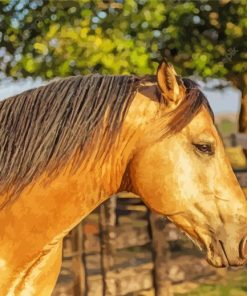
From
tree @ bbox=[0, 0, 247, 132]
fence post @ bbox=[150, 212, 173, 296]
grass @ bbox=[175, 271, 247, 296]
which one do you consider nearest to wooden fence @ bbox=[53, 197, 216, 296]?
fence post @ bbox=[150, 212, 173, 296]

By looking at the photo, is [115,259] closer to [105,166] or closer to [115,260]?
Answer: [115,260]

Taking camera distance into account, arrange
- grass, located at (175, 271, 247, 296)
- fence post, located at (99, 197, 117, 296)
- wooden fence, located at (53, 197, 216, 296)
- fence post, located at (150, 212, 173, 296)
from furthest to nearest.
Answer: grass, located at (175, 271, 247, 296)
fence post, located at (150, 212, 173, 296)
fence post, located at (99, 197, 117, 296)
wooden fence, located at (53, 197, 216, 296)

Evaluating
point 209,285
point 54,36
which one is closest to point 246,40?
point 54,36

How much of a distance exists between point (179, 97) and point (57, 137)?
0.50 m

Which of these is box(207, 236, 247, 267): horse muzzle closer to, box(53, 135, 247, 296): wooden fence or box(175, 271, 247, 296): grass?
box(53, 135, 247, 296): wooden fence

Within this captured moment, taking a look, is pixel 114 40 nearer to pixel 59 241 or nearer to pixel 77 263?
pixel 77 263

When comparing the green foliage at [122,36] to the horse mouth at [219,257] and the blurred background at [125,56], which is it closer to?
the blurred background at [125,56]

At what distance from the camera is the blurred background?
8.17 m

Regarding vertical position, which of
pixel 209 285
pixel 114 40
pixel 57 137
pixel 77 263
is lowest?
pixel 209 285

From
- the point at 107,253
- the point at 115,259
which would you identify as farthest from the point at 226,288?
the point at 107,253

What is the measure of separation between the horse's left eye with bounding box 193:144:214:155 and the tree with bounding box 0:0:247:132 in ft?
18.6

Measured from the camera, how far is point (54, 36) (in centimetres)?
838

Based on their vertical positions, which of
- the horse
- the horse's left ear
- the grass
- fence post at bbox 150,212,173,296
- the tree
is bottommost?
the grass

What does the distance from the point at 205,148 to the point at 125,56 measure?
6.03 meters
